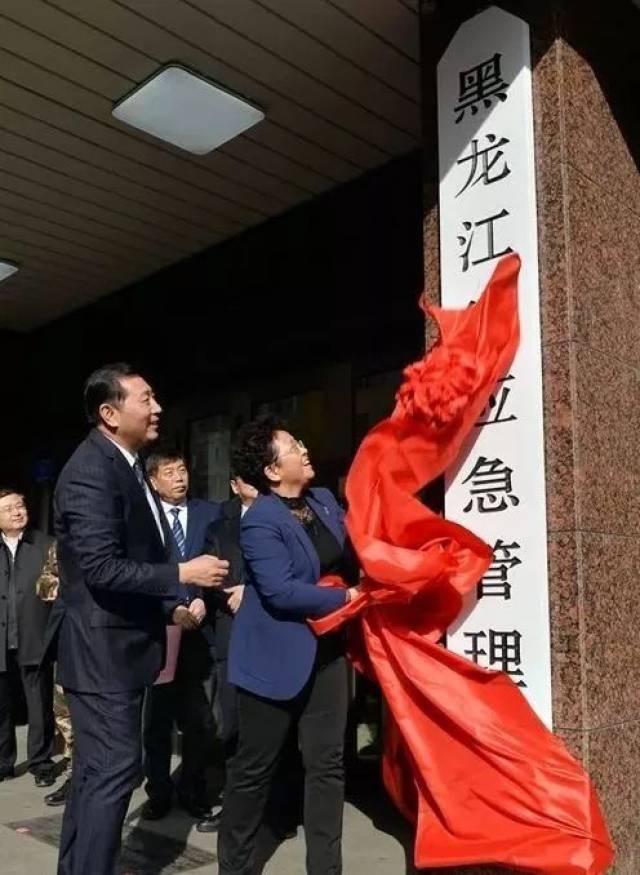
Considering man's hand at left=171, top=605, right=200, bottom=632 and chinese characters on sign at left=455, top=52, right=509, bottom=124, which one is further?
chinese characters on sign at left=455, top=52, right=509, bottom=124

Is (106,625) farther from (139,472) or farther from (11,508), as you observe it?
(11,508)

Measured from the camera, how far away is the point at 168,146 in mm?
4930

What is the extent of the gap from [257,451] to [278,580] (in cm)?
54

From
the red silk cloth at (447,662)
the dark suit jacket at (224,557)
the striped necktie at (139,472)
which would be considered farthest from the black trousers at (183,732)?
the striped necktie at (139,472)

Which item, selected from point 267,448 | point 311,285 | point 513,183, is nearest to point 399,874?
point 267,448

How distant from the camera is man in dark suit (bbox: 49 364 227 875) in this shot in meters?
2.95

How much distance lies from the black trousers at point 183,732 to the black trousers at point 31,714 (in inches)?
46.5

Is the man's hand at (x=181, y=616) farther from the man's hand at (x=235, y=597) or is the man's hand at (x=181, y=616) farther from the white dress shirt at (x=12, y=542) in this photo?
the white dress shirt at (x=12, y=542)

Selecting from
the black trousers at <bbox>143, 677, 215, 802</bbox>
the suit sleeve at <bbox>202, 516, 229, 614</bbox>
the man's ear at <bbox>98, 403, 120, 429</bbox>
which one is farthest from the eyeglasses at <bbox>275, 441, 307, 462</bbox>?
the black trousers at <bbox>143, 677, 215, 802</bbox>

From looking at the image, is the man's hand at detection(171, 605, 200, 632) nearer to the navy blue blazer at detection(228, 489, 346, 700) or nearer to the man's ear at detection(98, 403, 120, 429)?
the navy blue blazer at detection(228, 489, 346, 700)

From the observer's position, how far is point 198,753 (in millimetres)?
4535

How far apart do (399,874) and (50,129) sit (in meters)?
3.96

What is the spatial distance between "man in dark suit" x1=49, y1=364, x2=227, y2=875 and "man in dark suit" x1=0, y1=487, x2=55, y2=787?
8.56 ft

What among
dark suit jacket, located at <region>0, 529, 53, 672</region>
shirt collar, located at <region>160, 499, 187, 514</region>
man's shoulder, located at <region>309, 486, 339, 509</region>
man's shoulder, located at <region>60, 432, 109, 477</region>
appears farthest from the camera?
dark suit jacket, located at <region>0, 529, 53, 672</region>
